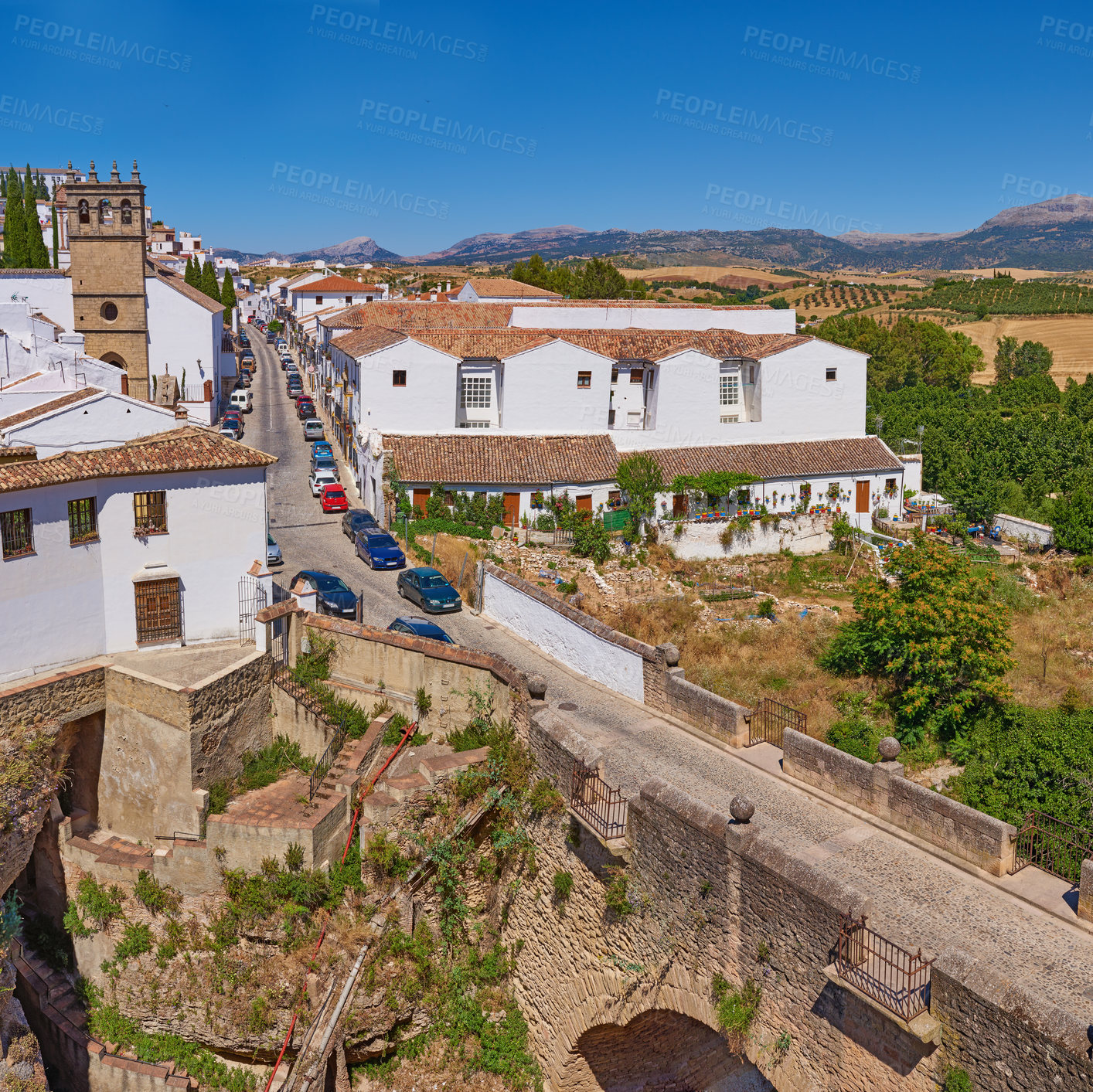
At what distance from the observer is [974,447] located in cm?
4797

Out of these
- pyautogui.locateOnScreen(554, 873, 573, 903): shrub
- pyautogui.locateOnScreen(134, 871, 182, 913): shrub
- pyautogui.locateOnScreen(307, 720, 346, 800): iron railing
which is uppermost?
pyautogui.locateOnScreen(307, 720, 346, 800): iron railing

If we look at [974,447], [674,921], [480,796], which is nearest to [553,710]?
[480,796]

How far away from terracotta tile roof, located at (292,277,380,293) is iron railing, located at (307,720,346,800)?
264 feet

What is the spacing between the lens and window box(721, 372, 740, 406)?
143 ft

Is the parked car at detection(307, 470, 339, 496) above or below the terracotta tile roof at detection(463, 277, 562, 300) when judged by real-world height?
below

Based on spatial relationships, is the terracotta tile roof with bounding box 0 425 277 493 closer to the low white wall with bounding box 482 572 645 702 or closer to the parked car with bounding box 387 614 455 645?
the parked car with bounding box 387 614 455 645

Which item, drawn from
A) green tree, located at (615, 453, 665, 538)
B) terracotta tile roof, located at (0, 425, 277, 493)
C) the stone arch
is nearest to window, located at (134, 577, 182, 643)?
terracotta tile roof, located at (0, 425, 277, 493)

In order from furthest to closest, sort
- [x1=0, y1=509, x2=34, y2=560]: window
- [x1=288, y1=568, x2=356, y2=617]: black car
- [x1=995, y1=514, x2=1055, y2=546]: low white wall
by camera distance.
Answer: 1. [x1=995, y1=514, x2=1055, y2=546]: low white wall
2. [x1=288, y1=568, x2=356, y2=617]: black car
3. [x1=0, y1=509, x2=34, y2=560]: window

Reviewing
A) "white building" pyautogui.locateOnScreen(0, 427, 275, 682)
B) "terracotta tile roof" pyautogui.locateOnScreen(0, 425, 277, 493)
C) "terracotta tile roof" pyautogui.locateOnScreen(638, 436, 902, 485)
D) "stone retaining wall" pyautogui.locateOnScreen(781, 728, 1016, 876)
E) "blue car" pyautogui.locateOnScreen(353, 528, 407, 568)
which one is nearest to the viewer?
"stone retaining wall" pyautogui.locateOnScreen(781, 728, 1016, 876)

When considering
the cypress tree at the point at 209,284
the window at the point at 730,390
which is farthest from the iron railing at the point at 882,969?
the cypress tree at the point at 209,284

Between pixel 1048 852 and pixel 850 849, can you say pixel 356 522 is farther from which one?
pixel 1048 852

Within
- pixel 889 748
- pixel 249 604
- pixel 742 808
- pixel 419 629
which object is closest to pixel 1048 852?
pixel 889 748

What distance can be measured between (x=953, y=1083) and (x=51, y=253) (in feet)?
231

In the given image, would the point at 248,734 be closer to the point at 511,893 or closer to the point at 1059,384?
the point at 511,893
